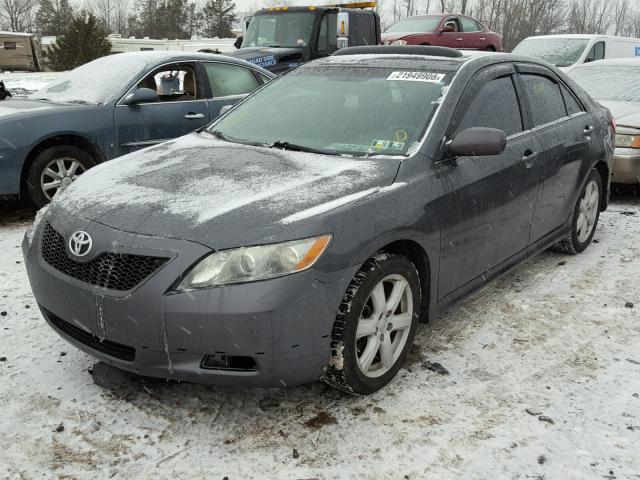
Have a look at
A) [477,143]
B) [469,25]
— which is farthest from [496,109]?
[469,25]

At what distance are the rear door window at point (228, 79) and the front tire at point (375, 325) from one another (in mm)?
4699

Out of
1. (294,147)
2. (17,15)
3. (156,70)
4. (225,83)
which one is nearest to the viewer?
(294,147)

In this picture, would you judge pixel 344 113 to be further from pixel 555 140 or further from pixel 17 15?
pixel 17 15

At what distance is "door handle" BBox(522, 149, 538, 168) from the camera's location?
412 cm

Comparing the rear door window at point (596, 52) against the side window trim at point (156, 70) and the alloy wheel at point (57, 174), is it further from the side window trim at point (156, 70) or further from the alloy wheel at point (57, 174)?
the alloy wheel at point (57, 174)

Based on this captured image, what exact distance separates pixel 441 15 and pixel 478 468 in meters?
18.2

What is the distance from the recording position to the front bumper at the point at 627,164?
676 centimetres

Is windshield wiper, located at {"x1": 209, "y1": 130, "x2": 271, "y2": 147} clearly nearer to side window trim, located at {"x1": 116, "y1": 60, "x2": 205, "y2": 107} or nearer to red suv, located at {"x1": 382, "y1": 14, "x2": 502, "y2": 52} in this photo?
side window trim, located at {"x1": 116, "y1": 60, "x2": 205, "y2": 107}

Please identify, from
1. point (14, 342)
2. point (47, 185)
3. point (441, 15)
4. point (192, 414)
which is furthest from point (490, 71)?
point (441, 15)

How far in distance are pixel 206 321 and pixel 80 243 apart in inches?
27.4

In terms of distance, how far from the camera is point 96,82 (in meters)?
6.78

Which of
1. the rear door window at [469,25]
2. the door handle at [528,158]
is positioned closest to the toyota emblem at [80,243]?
the door handle at [528,158]

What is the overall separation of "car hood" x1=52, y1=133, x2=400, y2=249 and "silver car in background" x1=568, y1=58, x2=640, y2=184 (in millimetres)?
4473

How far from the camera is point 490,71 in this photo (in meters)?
4.02
